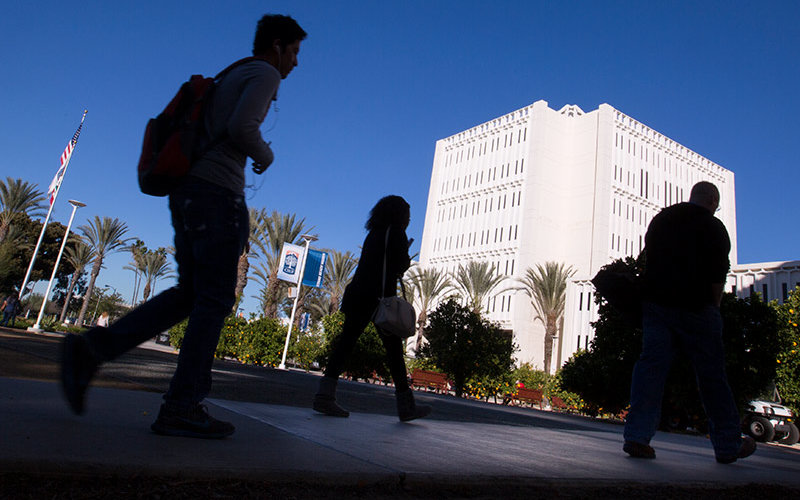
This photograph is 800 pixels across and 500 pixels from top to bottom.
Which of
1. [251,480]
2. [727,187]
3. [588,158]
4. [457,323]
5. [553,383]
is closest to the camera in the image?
[251,480]

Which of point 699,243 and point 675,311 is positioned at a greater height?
point 699,243

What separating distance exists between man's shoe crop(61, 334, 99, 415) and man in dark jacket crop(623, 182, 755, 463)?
2.72 m

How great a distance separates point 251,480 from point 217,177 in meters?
1.13

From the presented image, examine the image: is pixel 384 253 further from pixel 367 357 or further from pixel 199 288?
pixel 367 357

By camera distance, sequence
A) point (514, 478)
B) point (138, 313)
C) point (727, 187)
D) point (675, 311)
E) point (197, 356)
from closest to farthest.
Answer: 1. point (514, 478)
2. point (197, 356)
3. point (138, 313)
4. point (675, 311)
5. point (727, 187)

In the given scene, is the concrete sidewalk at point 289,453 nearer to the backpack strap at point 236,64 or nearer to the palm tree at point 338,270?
the backpack strap at point 236,64

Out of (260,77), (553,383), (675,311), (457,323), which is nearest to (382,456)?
(260,77)

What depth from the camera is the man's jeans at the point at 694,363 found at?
10.0ft

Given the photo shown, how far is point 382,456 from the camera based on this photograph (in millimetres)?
1880

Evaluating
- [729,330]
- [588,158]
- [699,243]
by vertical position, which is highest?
[588,158]

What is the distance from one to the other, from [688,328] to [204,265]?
Answer: 104 inches

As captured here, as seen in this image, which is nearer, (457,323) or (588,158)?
(457,323)

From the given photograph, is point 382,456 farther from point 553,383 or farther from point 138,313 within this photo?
point 553,383

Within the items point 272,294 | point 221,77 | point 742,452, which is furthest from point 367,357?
point 272,294
